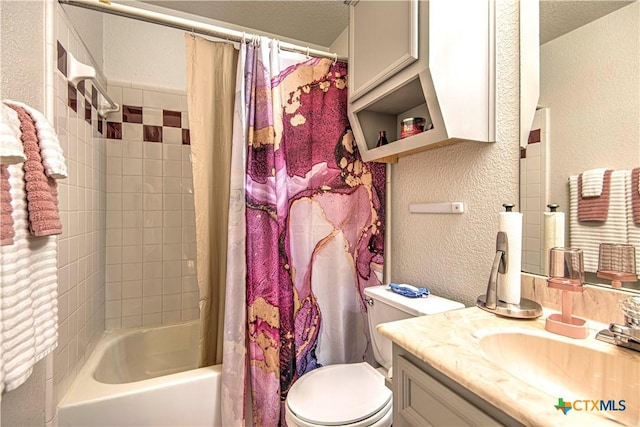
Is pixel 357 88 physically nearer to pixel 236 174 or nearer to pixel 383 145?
pixel 383 145

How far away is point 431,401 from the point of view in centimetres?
68

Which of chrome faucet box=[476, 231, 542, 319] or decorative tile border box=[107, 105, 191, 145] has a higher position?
decorative tile border box=[107, 105, 191, 145]

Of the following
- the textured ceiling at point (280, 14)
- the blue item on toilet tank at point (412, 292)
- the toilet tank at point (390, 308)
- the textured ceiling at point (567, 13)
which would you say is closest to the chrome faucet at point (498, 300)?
the toilet tank at point (390, 308)

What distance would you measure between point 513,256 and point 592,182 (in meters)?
0.31

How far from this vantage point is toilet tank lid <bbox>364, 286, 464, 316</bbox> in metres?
1.11

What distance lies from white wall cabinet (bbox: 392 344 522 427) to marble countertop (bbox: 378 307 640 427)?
5 centimetres

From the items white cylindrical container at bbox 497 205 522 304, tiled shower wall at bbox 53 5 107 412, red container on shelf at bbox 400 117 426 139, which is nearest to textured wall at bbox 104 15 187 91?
A: tiled shower wall at bbox 53 5 107 412

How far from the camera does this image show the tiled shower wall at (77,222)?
3.89 feet

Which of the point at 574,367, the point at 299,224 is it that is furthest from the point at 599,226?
the point at 299,224

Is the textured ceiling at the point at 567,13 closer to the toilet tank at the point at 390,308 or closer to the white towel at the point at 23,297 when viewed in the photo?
the toilet tank at the point at 390,308

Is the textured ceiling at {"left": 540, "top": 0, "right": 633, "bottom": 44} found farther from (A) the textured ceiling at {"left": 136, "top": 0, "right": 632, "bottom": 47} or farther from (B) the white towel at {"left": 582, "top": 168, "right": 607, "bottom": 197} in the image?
(A) the textured ceiling at {"left": 136, "top": 0, "right": 632, "bottom": 47}

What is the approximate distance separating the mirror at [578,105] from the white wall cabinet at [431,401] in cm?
59

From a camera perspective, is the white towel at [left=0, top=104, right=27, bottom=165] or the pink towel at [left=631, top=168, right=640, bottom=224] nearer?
the white towel at [left=0, top=104, right=27, bottom=165]

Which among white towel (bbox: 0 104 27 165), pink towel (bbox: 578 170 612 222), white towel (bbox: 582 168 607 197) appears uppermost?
white towel (bbox: 0 104 27 165)
